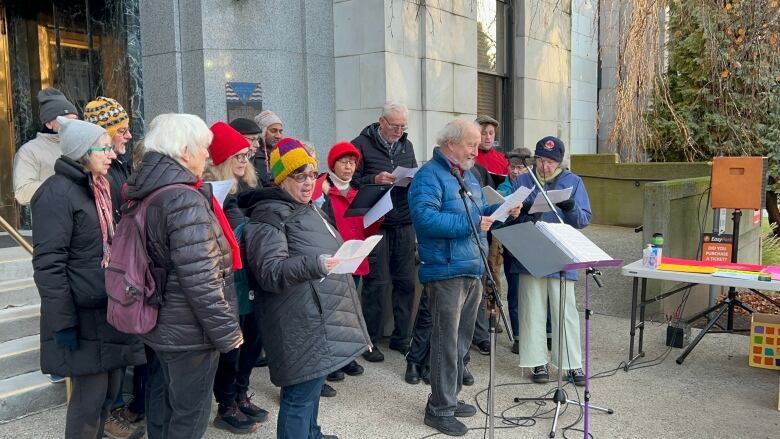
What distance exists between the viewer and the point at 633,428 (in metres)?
4.09

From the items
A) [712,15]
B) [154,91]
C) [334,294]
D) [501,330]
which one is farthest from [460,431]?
[712,15]

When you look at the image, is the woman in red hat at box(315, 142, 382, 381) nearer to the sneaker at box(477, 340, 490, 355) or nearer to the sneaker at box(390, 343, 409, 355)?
the sneaker at box(390, 343, 409, 355)

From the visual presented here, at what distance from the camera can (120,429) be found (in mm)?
3936

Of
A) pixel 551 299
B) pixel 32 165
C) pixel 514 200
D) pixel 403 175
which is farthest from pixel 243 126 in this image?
pixel 551 299

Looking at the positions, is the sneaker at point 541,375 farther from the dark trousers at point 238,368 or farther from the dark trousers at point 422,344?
the dark trousers at point 238,368

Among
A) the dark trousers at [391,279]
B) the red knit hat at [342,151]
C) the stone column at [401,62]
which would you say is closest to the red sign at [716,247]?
the dark trousers at [391,279]

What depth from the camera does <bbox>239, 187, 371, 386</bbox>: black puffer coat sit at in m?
3.16

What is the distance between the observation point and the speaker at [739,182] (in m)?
5.84

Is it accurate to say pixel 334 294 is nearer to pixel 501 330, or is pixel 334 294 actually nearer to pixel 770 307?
pixel 501 330

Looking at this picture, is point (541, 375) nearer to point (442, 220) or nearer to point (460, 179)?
point (442, 220)

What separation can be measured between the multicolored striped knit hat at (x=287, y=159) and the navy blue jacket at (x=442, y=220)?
98cm

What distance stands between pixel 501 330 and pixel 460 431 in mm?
2343

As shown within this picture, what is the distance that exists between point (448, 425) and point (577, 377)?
143 cm

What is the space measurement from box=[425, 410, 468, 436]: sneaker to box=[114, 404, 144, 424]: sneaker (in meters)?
1.89
